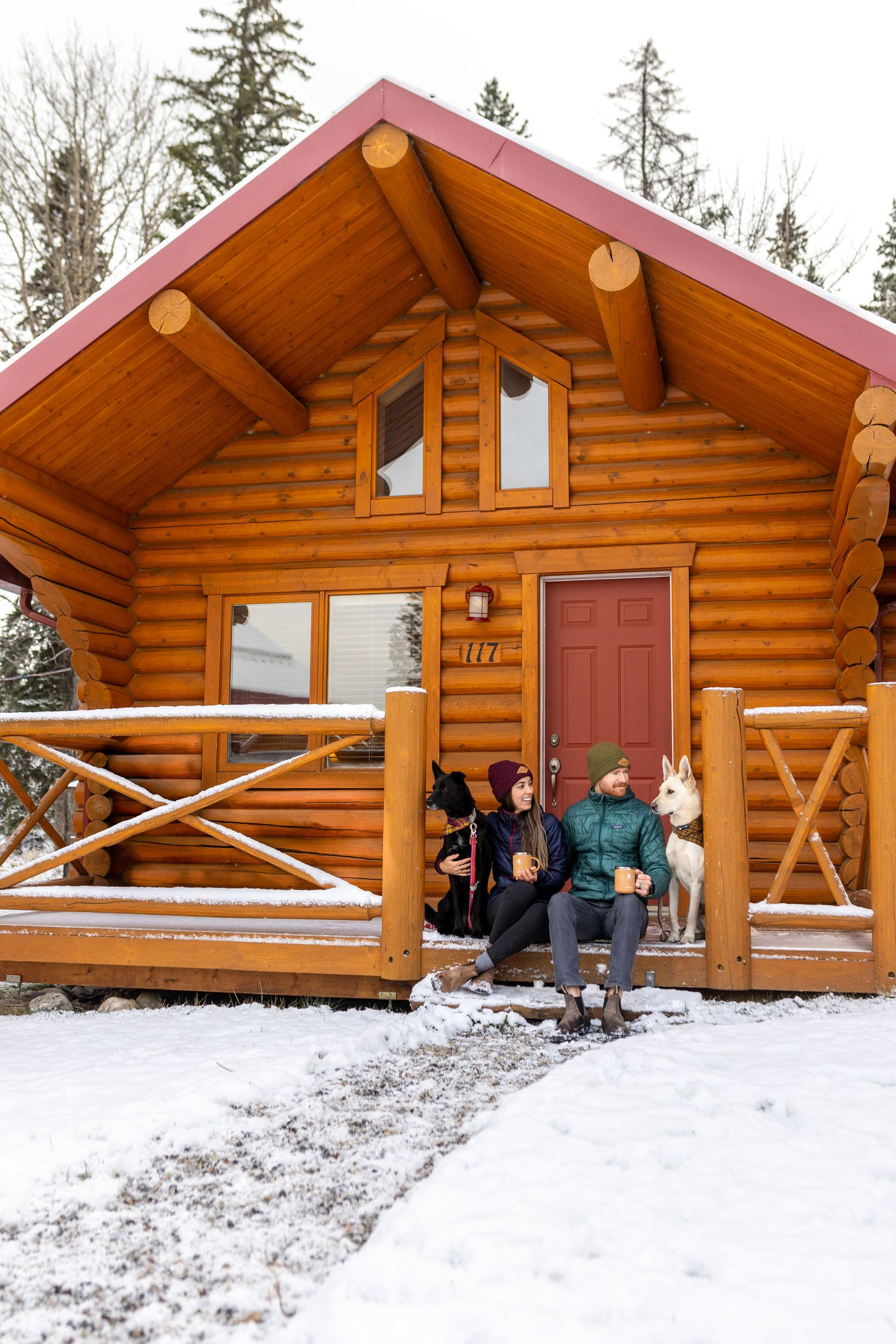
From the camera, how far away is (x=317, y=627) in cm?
747

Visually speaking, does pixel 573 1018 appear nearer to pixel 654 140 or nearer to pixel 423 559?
pixel 423 559

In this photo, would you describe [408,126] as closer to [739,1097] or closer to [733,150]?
[739,1097]

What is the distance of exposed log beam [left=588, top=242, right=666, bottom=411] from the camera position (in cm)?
538

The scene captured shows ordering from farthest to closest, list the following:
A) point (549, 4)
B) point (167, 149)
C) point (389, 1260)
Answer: point (549, 4) < point (167, 149) < point (389, 1260)

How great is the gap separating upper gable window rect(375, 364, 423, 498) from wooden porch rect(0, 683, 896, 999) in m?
2.62

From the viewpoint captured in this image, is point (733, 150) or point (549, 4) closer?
point (733, 150)

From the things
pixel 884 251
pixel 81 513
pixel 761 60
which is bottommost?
pixel 81 513

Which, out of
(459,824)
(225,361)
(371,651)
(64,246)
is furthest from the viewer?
(64,246)

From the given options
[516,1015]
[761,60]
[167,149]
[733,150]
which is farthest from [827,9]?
[516,1015]

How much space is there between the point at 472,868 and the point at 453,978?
25.4 inches

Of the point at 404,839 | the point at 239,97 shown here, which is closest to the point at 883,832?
the point at 404,839

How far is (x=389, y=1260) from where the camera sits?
226 centimetres

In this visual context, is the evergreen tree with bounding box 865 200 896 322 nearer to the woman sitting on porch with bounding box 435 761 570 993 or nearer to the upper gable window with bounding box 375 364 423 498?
the upper gable window with bounding box 375 364 423 498

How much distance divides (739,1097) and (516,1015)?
133 centimetres
